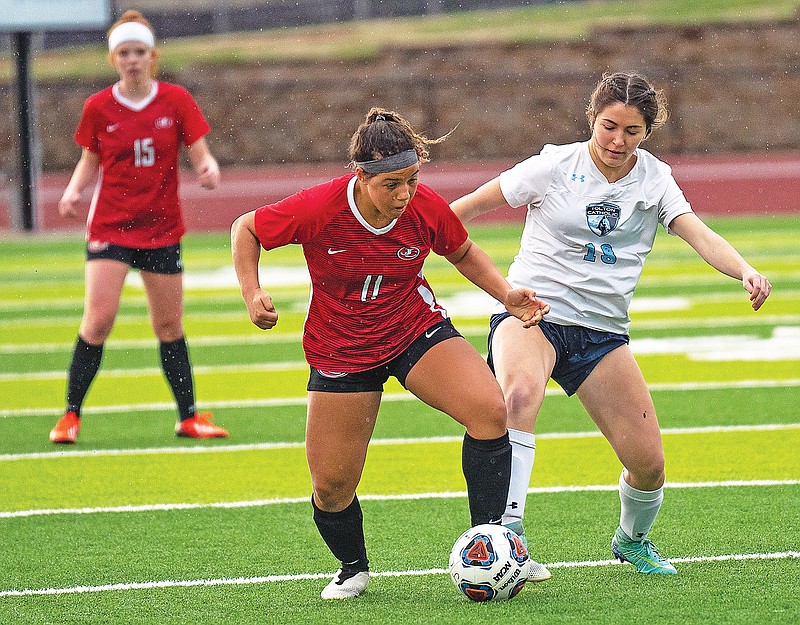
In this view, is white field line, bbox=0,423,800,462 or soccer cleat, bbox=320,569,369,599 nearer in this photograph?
soccer cleat, bbox=320,569,369,599

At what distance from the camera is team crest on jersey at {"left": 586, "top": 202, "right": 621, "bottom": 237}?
4793 millimetres

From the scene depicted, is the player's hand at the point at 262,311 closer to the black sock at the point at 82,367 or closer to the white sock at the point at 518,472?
the white sock at the point at 518,472

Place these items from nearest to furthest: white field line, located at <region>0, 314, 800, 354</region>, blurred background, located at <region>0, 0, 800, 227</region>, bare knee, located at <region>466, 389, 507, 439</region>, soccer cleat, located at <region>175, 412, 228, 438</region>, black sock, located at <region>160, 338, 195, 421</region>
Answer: bare knee, located at <region>466, 389, 507, 439</region> → black sock, located at <region>160, 338, 195, 421</region> → soccer cleat, located at <region>175, 412, 228, 438</region> → white field line, located at <region>0, 314, 800, 354</region> → blurred background, located at <region>0, 0, 800, 227</region>

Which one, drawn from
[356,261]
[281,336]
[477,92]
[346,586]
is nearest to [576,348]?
[356,261]

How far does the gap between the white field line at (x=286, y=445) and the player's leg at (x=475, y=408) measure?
2901 millimetres

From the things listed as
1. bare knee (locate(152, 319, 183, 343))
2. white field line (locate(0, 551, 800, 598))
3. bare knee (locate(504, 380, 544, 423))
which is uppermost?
bare knee (locate(504, 380, 544, 423))

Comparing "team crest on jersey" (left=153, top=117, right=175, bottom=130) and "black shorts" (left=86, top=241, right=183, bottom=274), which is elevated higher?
"team crest on jersey" (left=153, top=117, right=175, bottom=130)

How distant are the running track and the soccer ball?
56.6 ft

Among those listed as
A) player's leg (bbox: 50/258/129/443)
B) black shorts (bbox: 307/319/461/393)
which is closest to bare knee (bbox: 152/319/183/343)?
player's leg (bbox: 50/258/129/443)

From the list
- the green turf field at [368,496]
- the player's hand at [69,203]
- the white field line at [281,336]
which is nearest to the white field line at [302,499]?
the green turf field at [368,496]

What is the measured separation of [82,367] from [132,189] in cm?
101

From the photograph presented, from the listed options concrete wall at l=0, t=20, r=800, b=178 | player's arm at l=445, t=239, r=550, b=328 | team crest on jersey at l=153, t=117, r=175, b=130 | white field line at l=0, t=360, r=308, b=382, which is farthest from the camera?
concrete wall at l=0, t=20, r=800, b=178

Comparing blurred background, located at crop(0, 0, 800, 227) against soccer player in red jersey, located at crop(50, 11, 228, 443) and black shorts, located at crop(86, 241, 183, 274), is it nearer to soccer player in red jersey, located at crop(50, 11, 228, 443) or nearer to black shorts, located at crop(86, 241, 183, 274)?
soccer player in red jersey, located at crop(50, 11, 228, 443)

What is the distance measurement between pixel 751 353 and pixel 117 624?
6567 millimetres
